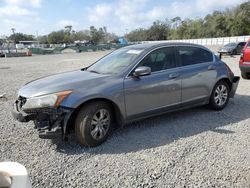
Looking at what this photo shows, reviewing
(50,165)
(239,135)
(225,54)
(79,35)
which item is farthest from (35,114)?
(79,35)

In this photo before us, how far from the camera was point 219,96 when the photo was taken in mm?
5535

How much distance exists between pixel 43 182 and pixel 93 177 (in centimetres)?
60

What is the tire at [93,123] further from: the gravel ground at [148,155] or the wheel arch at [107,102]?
the gravel ground at [148,155]

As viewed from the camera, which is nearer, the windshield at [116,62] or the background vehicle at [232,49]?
the windshield at [116,62]

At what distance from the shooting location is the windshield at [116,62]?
4380 millimetres

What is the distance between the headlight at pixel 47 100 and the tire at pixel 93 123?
359 mm

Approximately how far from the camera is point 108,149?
378cm

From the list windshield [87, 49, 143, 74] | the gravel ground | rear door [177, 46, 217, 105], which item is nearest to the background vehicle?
rear door [177, 46, 217, 105]

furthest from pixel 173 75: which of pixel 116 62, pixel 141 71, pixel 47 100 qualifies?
pixel 47 100

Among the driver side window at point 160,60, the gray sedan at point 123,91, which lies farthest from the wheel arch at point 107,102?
the driver side window at point 160,60

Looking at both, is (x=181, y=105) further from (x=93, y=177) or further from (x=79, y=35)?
(x=79, y=35)

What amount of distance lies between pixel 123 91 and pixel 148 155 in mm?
1102

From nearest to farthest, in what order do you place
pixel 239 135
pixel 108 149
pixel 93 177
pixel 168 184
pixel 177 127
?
pixel 168 184 → pixel 93 177 → pixel 108 149 → pixel 239 135 → pixel 177 127

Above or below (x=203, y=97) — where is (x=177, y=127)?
below
